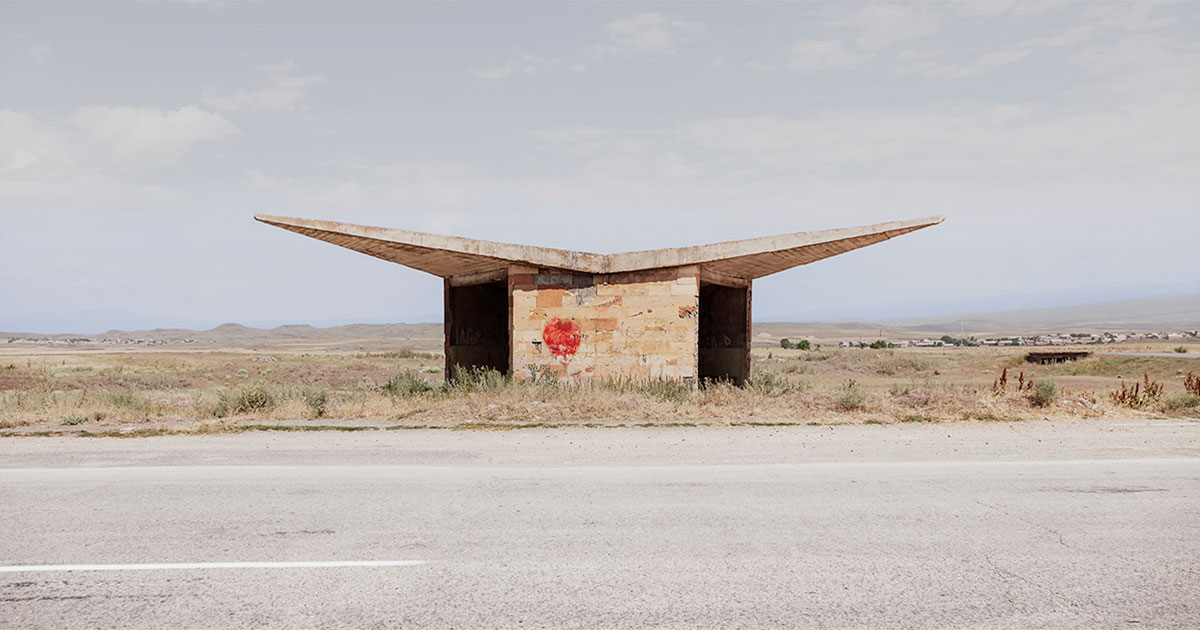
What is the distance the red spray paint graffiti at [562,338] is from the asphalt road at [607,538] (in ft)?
21.3

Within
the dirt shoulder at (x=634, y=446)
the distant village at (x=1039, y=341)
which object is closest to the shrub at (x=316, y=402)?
the dirt shoulder at (x=634, y=446)

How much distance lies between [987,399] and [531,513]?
1194cm

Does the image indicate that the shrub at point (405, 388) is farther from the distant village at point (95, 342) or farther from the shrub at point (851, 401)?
the distant village at point (95, 342)

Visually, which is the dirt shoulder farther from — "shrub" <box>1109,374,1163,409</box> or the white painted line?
the white painted line

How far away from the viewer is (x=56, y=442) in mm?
11352

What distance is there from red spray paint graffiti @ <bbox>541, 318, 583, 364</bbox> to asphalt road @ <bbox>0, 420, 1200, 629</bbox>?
6.48m

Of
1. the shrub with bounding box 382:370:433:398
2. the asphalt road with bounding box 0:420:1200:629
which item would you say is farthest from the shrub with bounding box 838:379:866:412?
the shrub with bounding box 382:370:433:398

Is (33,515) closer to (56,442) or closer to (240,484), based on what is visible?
(240,484)

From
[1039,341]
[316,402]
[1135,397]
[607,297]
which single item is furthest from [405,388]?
[1039,341]

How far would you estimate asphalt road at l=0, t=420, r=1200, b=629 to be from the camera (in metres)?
4.54

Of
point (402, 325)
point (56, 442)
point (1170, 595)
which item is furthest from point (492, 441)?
point (402, 325)

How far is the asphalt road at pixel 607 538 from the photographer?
179 inches

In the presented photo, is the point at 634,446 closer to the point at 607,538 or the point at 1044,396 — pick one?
the point at 607,538

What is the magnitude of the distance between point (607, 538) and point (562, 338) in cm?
1092
